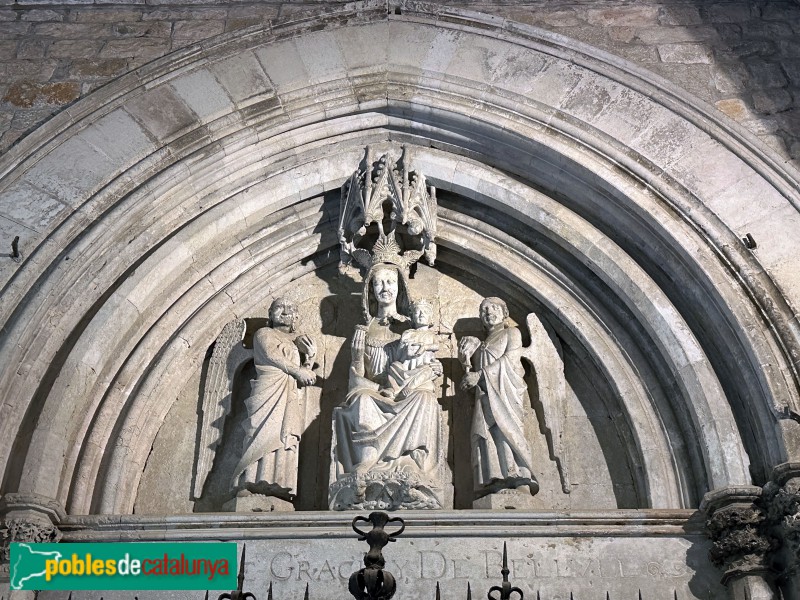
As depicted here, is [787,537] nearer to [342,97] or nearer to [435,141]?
[435,141]

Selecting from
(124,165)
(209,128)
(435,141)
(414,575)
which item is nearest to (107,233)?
(124,165)

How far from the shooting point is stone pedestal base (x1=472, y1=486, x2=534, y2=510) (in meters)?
6.40

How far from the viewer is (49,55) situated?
769 cm

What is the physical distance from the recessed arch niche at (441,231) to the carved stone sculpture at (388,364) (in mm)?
267

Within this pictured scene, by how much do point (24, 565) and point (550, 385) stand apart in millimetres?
3216

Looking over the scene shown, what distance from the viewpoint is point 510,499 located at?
6.42 meters

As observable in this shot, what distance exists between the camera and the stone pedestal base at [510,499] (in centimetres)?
640

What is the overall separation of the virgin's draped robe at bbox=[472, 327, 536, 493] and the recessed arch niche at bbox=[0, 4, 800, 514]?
496 mm

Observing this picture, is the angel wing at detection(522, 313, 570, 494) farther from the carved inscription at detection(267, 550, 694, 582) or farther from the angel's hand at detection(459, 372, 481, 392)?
the carved inscription at detection(267, 550, 694, 582)

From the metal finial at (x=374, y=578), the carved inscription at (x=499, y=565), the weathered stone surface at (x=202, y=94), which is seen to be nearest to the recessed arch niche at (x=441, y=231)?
the weathered stone surface at (x=202, y=94)

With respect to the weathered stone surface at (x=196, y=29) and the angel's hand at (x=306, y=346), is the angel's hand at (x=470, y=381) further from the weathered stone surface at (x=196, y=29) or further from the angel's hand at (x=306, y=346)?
the weathered stone surface at (x=196, y=29)

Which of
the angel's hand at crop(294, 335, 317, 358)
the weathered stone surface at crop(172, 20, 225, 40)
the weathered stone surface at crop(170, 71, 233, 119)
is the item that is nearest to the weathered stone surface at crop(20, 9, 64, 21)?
the weathered stone surface at crop(172, 20, 225, 40)

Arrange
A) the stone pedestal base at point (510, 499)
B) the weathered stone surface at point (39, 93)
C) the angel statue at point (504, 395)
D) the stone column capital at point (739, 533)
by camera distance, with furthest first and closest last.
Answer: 1. the weathered stone surface at point (39, 93)
2. the angel statue at point (504, 395)
3. the stone pedestal base at point (510, 499)
4. the stone column capital at point (739, 533)

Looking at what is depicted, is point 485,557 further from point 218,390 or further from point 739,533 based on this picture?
point 218,390
